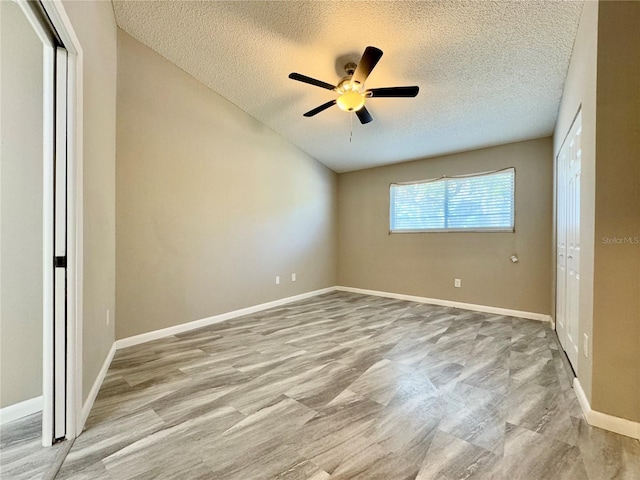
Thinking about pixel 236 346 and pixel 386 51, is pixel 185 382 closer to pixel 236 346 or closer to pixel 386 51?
pixel 236 346

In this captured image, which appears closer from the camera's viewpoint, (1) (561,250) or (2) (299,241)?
(1) (561,250)

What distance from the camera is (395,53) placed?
2.51m

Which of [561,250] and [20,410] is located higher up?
[561,250]

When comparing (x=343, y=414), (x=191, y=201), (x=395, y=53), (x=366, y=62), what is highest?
(x=395, y=53)

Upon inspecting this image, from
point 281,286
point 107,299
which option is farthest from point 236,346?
point 281,286

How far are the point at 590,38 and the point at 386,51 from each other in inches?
55.4

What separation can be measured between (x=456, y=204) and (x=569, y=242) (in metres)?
A: 1.94

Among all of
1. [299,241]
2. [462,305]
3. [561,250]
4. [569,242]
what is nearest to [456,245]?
[462,305]

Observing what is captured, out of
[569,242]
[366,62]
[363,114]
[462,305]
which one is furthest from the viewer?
[462,305]

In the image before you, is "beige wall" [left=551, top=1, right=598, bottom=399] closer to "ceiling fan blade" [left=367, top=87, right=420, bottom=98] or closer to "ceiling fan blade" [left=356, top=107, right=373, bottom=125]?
"ceiling fan blade" [left=367, top=87, right=420, bottom=98]

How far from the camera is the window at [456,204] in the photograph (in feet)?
13.0

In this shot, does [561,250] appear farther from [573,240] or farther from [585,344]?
[585,344]

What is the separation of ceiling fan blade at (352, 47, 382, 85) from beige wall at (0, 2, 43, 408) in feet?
6.92

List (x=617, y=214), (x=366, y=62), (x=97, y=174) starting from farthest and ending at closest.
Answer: (x=366, y=62) < (x=97, y=174) < (x=617, y=214)
